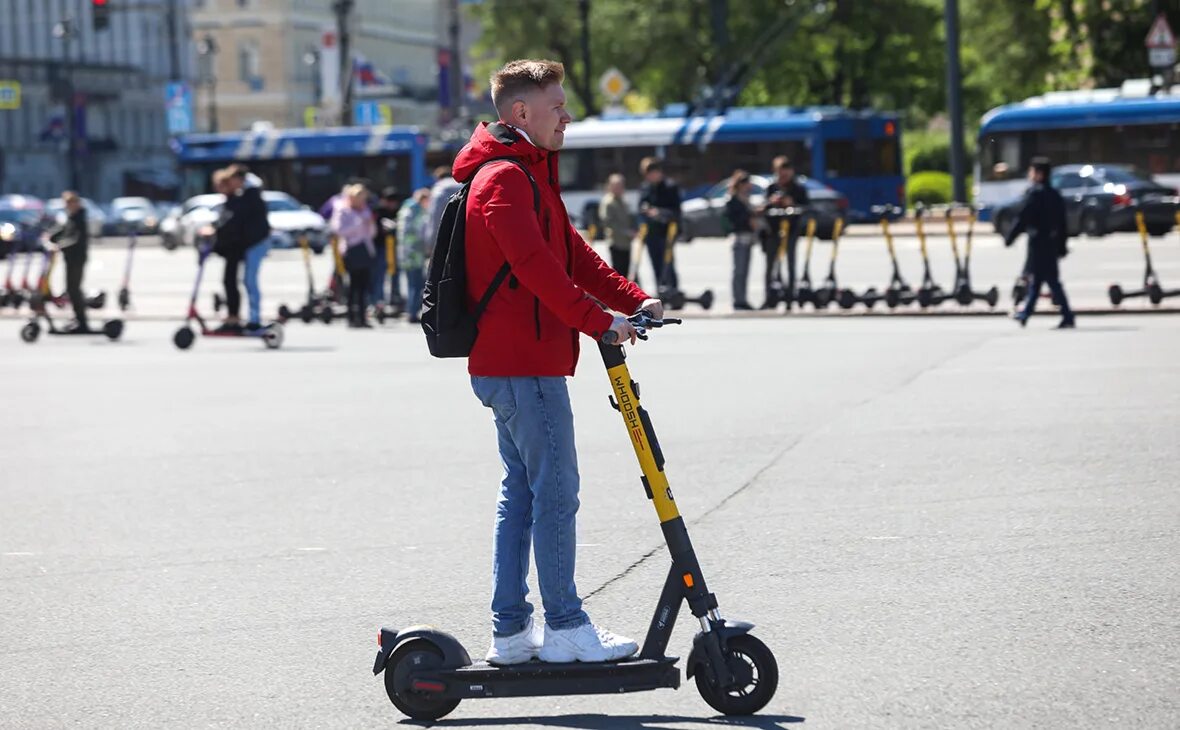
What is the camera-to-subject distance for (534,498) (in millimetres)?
5738

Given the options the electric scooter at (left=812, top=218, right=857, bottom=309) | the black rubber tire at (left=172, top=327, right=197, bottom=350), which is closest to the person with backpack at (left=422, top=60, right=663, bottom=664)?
the black rubber tire at (left=172, top=327, right=197, bottom=350)

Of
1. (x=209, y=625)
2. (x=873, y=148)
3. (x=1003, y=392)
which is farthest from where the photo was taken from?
(x=873, y=148)

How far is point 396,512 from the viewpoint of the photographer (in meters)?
9.69

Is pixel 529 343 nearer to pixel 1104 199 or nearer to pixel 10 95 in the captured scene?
pixel 1104 199

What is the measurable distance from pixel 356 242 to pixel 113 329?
281 cm

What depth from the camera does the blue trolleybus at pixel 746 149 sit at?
54.0 meters

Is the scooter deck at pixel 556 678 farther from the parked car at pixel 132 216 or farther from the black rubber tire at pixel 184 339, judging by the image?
the parked car at pixel 132 216

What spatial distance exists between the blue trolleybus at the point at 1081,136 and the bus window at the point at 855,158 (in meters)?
3.93

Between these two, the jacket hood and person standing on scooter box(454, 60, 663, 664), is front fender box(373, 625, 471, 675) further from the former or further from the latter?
the jacket hood

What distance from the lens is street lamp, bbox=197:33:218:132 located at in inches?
3349

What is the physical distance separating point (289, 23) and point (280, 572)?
9814 centimetres

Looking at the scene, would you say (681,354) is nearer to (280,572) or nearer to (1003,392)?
(1003,392)

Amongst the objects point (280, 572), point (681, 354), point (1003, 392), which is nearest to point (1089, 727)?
point (280, 572)

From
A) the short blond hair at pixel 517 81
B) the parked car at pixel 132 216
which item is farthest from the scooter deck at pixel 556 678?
the parked car at pixel 132 216
